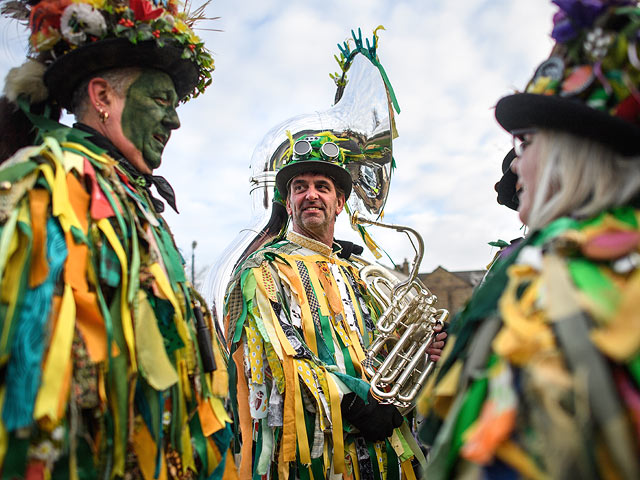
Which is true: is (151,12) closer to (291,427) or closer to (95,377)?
(95,377)

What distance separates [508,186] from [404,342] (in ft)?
3.98

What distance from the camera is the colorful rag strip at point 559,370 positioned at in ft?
3.02

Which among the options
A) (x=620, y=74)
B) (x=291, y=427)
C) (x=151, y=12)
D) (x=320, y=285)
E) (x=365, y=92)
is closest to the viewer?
(x=620, y=74)

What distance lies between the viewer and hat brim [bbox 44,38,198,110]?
1920mm

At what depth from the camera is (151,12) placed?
2.01 metres

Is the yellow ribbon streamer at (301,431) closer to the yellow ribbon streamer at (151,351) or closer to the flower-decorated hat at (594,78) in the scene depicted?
the yellow ribbon streamer at (151,351)

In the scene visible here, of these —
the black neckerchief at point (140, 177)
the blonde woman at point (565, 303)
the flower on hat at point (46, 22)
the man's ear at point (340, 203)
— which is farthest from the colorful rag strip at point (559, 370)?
the man's ear at point (340, 203)

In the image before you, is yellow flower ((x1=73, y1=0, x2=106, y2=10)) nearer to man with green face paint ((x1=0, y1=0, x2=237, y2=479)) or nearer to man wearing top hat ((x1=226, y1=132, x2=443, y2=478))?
man with green face paint ((x1=0, y1=0, x2=237, y2=479))

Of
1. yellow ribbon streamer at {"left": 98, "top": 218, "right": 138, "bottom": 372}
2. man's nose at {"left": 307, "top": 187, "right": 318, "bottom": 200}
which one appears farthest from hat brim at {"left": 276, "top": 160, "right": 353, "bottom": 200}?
yellow ribbon streamer at {"left": 98, "top": 218, "right": 138, "bottom": 372}

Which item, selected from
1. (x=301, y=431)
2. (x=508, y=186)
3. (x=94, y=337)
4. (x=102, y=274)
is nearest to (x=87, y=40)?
(x=102, y=274)

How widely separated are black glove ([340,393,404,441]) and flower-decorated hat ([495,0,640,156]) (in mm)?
Result: 1948

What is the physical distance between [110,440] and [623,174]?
5.26ft

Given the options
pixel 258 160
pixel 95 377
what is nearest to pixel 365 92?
pixel 258 160

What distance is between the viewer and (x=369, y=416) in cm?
281
